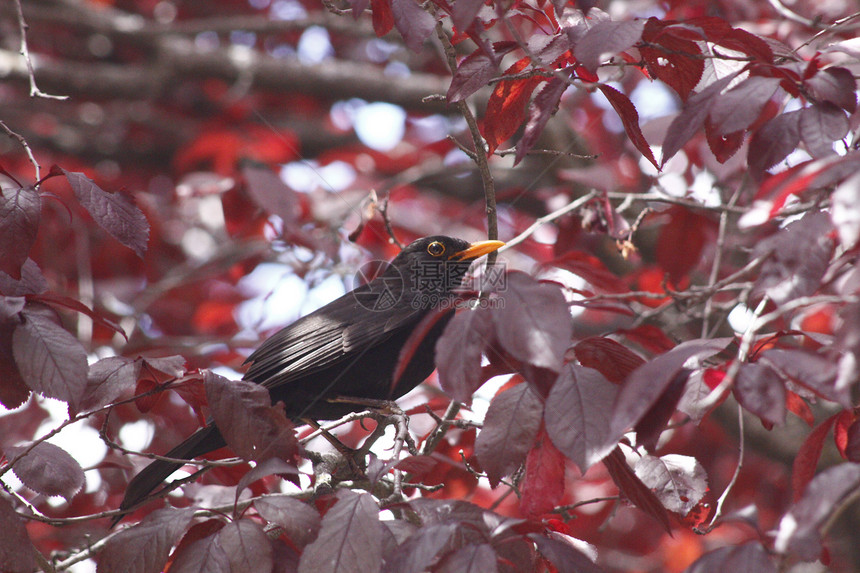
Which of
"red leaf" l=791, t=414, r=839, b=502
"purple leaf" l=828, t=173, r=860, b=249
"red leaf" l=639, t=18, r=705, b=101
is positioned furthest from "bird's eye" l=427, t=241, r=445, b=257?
"purple leaf" l=828, t=173, r=860, b=249

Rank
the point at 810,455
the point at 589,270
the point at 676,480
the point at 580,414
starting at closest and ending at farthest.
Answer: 1. the point at 580,414
2. the point at 810,455
3. the point at 676,480
4. the point at 589,270

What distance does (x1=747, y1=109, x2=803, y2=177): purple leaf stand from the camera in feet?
6.28

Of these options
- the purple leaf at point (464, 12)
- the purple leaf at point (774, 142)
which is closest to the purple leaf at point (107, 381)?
the purple leaf at point (464, 12)

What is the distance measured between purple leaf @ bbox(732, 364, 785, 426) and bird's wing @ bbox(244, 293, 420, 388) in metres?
1.89

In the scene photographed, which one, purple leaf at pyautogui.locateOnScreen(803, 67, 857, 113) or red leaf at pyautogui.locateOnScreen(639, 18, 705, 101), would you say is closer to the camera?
purple leaf at pyautogui.locateOnScreen(803, 67, 857, 113)

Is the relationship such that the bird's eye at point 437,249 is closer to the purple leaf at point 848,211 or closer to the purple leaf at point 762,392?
the purple leaf at point 762,392

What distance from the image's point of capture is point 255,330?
5676 millimetres

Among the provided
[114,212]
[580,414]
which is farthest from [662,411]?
[114,212]

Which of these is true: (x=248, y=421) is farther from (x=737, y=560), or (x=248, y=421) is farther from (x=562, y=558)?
(x=737, y=560)

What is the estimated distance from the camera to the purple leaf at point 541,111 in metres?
2.21

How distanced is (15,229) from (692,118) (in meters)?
1.94

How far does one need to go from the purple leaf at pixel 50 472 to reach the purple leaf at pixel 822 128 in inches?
92.7

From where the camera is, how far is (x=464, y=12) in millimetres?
1826

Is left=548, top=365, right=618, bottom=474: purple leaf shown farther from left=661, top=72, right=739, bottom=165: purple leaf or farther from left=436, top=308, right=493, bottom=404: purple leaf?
left=661, top=72, right=739, bottom=165: purple leaf
